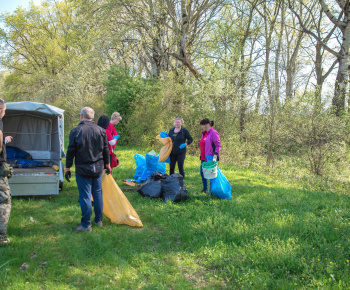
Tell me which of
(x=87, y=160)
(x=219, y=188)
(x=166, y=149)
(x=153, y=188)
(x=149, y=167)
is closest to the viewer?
(x=87, y=160)

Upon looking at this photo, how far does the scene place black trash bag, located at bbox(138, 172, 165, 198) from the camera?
5.78 meters

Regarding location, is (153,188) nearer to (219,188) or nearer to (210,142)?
(219,188)

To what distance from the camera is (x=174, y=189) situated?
18.4 ft

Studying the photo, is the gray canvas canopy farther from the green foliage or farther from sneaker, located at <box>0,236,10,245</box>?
the green foliage

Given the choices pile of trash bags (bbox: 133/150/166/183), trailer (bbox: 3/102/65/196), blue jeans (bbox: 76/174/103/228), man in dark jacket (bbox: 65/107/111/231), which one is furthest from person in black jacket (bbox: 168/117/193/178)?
trailer (bbox: 3/102/65/196)

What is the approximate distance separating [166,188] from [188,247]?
2065mm

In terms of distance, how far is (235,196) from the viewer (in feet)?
19.9

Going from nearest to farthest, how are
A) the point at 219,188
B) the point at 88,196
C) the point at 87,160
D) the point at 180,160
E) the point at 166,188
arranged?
the point at 87,160 < the point at 88,196 < the point at 219,188 < the point at 166,188 < the point at 180,160

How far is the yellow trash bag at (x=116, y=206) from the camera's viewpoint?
14.7 ft

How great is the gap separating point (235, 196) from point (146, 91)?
10.7m

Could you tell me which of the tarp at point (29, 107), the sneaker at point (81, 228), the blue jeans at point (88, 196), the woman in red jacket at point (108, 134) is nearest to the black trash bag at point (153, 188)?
the woman in red jacket at point (108, 134)

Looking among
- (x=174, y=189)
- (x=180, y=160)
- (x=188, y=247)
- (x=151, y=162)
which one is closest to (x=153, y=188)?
(x=174, y=189)

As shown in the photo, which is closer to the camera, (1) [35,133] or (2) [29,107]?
(2) [29,107]

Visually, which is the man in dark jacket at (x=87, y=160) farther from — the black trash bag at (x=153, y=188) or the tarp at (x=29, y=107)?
the tarp at (x=29, y=107)
